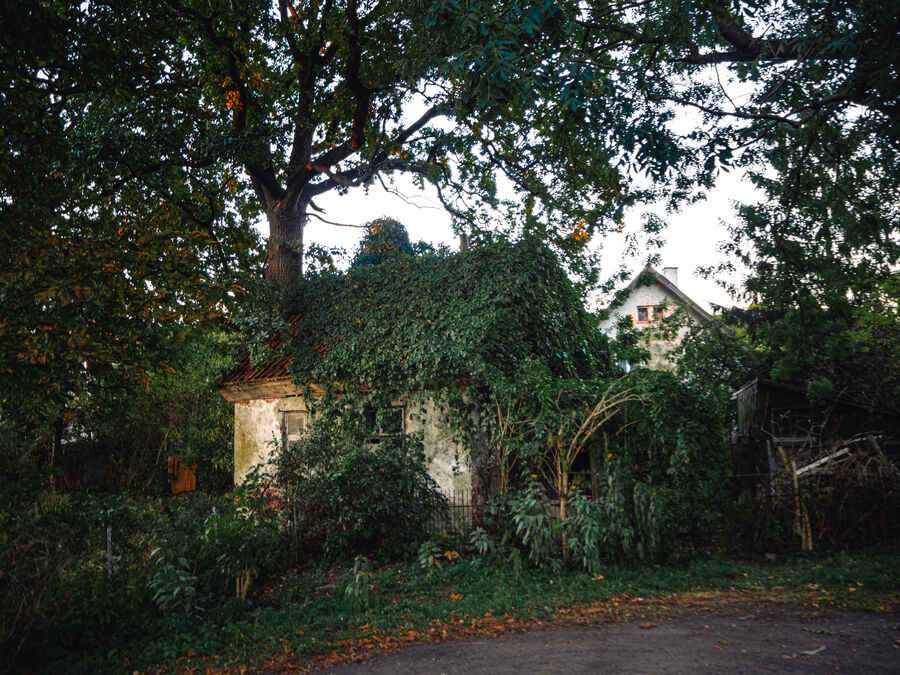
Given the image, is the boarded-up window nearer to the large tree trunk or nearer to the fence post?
the large tree trunk

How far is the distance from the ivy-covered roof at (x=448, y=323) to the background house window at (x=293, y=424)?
994 mm

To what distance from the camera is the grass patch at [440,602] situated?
18.3 ft

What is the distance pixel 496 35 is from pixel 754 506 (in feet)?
26.2

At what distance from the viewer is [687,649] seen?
5250 mm

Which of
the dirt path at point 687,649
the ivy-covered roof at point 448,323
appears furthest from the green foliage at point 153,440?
the dirt path at point 687,649

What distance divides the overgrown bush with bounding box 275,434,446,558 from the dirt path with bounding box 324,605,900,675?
3.63 m

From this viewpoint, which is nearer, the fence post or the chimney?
the fence post

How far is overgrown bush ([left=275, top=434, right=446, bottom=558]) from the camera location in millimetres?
9062

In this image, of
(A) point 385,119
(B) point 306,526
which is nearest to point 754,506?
(B) point 306,526

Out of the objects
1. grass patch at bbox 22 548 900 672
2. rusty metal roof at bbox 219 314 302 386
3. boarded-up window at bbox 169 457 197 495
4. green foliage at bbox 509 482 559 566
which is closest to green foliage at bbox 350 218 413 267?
rusty metal roof at bbox 219 314 302 386

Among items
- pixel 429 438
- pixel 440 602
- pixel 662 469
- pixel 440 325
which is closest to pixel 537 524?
pixel 440 602

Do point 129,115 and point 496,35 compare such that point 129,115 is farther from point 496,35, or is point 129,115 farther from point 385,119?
point 496,35

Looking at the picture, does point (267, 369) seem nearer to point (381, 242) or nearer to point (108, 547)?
point (108, 547)

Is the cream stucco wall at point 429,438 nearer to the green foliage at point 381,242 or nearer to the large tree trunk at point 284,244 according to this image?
the large tree trunk at point 284,244
